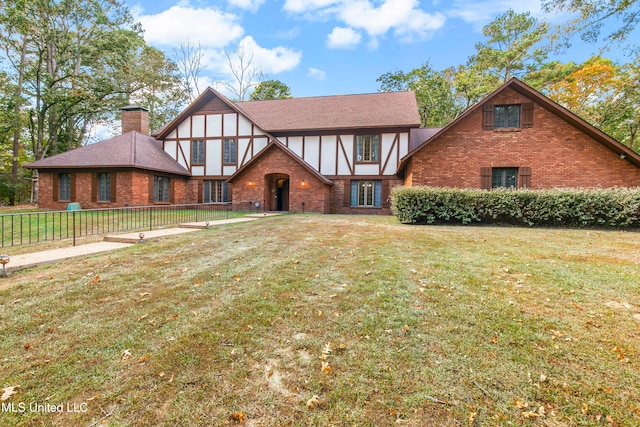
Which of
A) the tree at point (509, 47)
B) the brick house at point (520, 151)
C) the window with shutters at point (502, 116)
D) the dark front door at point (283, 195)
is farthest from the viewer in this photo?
the tree at point (509, 47)

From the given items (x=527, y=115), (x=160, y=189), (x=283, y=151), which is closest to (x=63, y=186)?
(x=160, y=189)

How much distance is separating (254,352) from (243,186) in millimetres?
16746

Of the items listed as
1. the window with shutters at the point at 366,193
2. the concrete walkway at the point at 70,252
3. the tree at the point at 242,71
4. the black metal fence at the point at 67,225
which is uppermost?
the tree at the point at 242,71

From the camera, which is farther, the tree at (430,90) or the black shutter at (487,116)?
the tree at (430,90)

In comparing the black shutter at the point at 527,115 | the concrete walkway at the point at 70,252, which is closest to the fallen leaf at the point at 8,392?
the concrete walkway at the point at 70,252

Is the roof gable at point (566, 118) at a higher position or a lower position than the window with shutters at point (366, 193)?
higher

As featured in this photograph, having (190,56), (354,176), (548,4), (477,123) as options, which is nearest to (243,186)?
(354,176)

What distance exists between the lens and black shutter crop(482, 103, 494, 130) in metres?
14.0

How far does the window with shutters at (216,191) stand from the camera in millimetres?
21000

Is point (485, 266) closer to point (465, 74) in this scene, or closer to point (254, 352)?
point (254, 352)

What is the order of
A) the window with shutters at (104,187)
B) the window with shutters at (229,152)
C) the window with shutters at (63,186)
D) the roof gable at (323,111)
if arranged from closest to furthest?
the window with shutters at (104,187) < the window with shutters at (63,186) < the roof gable at (323,111) < the window with shutters at (229,152)

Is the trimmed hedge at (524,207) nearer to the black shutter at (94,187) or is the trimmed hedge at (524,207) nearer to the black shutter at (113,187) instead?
the black shutter at (113,187)

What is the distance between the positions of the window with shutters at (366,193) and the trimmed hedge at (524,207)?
21.7 ft

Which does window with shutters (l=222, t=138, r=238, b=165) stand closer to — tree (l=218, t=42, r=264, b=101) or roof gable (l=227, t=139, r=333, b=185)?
roof gable (l=227, t=139, r=333, b=185)
